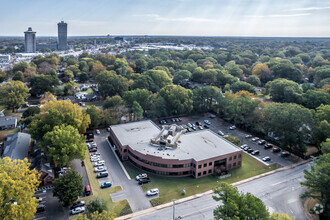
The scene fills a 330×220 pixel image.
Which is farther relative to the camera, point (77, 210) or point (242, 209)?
point (77, 210)

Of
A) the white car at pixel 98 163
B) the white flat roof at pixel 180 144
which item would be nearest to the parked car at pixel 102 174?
the white car at pixel 98 163

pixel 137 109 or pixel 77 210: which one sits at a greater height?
pixel 137 109

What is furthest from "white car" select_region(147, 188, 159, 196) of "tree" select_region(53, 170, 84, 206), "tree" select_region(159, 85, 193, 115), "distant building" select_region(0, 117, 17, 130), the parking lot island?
"distant building" select_region(0, 117, 17, 130)

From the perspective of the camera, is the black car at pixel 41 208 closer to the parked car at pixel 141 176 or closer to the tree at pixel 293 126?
the parked car at pixel 141 176

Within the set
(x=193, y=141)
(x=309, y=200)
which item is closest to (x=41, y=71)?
(x=193, y=141)

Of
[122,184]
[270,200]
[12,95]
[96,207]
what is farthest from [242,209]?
[12,95]

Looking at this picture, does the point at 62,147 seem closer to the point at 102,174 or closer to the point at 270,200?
the point at 102,174

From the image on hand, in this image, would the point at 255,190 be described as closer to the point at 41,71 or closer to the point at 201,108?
the point at 201,108
